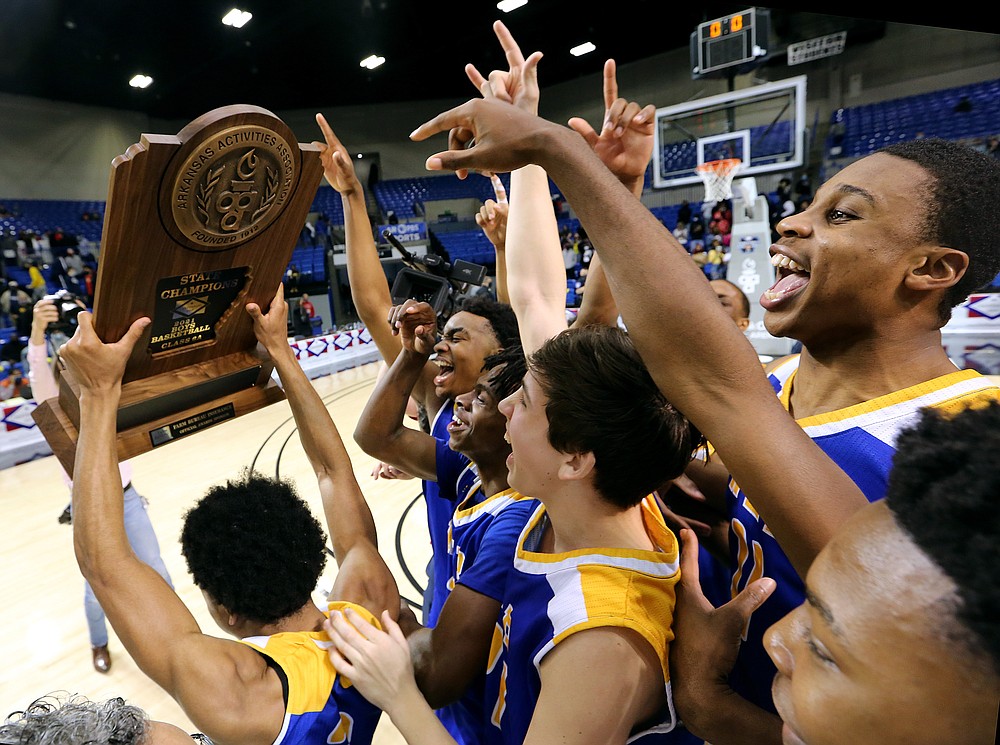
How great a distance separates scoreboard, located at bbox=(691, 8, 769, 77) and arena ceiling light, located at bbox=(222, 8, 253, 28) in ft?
26.4

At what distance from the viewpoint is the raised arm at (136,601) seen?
1.03 m

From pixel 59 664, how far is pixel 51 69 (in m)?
12.4

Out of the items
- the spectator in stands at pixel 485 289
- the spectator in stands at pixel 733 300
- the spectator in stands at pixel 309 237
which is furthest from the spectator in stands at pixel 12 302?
the spectator in stands at pixel 733 300

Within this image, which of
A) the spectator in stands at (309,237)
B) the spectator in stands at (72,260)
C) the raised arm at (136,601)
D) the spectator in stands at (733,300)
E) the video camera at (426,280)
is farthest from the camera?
the spectator in stands at (309,237)

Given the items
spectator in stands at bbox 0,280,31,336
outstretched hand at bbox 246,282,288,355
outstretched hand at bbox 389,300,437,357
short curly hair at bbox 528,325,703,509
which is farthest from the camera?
spectator in stands at bbox 0,280,31,336

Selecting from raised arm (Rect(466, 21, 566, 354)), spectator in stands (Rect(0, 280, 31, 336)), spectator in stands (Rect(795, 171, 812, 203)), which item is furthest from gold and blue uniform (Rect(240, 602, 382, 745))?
spectator in stands (Rect(795, 171, 812, 203))

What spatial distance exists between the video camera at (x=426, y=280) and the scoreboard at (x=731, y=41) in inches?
406

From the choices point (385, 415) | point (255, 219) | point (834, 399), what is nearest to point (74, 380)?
point (255, 219)

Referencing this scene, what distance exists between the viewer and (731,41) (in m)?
11.2

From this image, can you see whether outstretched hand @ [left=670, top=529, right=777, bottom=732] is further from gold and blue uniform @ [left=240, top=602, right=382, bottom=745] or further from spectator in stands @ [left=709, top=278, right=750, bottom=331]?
spectator in stands @ [left=709, top=278, right=750, bottom=331]

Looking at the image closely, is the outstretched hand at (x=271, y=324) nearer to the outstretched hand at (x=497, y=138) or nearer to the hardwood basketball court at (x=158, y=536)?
the hardwood basketball court at (x=158, y=536)

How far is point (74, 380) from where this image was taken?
1.25 metres

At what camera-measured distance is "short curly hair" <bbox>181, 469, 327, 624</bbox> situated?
1278 millimetres

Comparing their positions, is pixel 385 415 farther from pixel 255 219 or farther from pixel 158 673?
pixel 158 673
